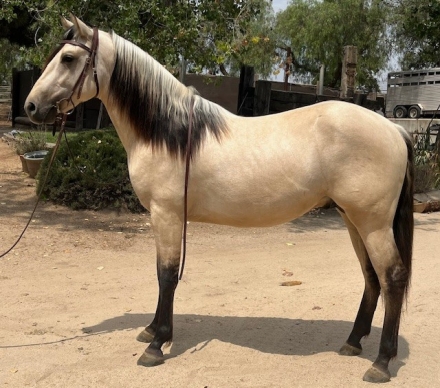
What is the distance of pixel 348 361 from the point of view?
12.2 ft

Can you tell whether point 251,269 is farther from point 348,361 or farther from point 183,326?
point 348,361

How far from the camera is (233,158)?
347cm

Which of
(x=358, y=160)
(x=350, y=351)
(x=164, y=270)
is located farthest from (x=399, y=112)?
(x=164, y=270)

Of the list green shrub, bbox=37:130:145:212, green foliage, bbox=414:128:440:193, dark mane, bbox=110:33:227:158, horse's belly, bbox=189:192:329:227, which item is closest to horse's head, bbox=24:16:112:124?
dark mane, bbox=110:33:227:158

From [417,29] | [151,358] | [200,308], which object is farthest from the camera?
[417,29]

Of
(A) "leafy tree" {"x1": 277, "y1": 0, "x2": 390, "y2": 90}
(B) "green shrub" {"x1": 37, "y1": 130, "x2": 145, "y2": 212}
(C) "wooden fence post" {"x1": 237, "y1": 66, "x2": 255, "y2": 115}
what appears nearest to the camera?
(B) "green shrub" {"x1": 37, "y1": 130, "x2": 145, "y2": 212}

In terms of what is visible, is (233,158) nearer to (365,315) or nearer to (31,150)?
(365,315)

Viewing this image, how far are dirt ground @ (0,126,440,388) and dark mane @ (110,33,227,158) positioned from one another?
144 centimetres

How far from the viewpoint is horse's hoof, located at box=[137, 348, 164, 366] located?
11.5 ft

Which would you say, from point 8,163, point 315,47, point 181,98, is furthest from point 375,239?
point 315,47

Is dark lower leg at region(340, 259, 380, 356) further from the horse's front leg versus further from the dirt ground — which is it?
the horse's front leg

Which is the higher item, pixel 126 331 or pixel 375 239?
pixel 375 239

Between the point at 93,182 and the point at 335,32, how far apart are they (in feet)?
77.9

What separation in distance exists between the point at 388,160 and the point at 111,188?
5.09 meters
